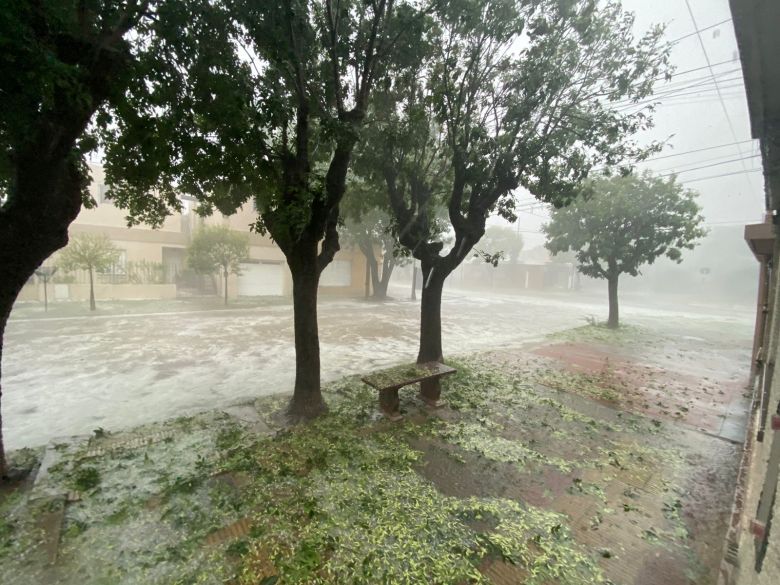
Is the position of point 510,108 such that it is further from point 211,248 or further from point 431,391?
point 211,248

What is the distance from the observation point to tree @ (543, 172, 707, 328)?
1285 cm

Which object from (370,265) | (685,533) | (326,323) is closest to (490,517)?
(685,533)

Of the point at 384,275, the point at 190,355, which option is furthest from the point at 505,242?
the point at 190,355

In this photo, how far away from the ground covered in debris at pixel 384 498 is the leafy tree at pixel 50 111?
6.39ft

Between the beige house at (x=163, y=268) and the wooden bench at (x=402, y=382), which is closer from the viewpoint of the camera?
the wooden bench at (x=402, y=382)

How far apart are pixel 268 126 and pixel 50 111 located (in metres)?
2.11

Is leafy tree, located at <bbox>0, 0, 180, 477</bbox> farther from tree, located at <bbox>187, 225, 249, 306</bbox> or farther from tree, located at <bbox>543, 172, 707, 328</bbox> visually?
tree, located at <bbox>187, 225, 249, 306</bbox>

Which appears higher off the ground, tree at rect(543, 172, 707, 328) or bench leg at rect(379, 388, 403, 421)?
tree at rect(543, 172, 707, 328)

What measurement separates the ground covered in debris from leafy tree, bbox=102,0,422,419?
1521mm

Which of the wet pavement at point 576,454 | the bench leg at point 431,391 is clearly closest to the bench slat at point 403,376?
the bench leg at point 431,391

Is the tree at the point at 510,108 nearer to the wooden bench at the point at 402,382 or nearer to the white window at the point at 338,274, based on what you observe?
the wooden bench at the point at 402,382

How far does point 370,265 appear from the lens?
80.1 ft

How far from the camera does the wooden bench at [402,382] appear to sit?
209 inches

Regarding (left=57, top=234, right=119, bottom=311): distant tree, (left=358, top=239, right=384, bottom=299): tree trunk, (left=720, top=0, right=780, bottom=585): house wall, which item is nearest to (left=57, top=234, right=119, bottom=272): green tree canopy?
(left=57, top=234, right=119, bottom=311): distant tree
